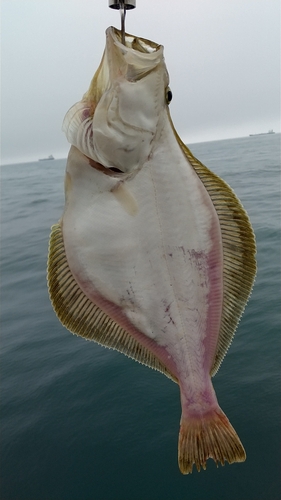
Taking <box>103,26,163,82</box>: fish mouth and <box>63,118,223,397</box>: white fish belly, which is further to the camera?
<box>63,118,223,397</box>: white fish belly

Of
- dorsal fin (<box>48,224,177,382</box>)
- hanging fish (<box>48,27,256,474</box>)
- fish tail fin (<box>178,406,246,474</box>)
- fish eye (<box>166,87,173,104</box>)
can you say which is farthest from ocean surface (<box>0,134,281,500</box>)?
fish eye (<box>166,87,173,104</box>)

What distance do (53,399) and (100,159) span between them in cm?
343

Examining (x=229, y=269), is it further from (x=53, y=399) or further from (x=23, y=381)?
(x=23, y=381)

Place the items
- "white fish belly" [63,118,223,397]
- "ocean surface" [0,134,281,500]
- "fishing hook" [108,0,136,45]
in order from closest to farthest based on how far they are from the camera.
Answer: "fishing hook" [108,0,136,45] < "white fish belly" [63,118,223,397] < "ocean surface" [0,134,281,500]

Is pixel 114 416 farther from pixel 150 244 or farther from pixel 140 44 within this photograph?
pixel 140 44

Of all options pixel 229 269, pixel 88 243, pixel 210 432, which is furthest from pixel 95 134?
pixel 210 432

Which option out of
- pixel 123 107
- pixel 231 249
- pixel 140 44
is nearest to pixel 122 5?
pixel 140 44

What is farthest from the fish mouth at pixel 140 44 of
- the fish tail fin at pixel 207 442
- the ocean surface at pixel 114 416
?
the ocean surface at pixel 114 416

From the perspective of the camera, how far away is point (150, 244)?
1793 mm

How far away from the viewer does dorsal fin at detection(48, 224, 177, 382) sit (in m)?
1.92

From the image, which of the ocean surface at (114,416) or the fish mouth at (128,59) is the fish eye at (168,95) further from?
the ocean surface at (114,416)

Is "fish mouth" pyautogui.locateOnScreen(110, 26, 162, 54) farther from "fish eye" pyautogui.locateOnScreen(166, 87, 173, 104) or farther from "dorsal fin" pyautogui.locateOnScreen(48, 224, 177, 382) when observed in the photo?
"dorsal fin" pyautogui.locateOnScreen(48, 224, 177, 382)

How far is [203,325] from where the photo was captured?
198 centimetres

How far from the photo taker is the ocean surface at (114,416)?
9.98ft
